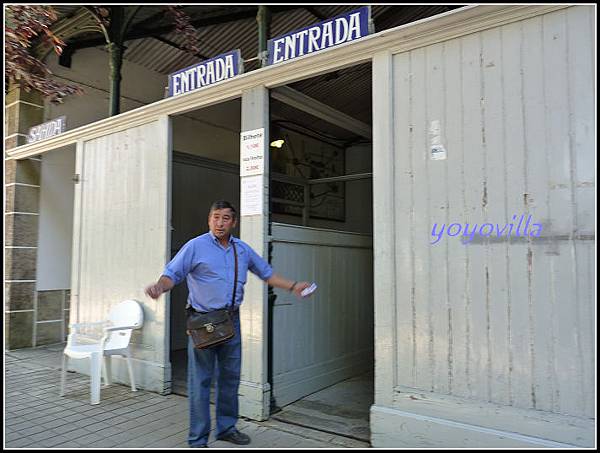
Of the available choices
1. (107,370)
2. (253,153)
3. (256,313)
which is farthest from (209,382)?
(107,370)

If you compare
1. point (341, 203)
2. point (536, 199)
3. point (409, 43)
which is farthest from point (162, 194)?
point (341, 203)

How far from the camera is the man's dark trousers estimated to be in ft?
10.4

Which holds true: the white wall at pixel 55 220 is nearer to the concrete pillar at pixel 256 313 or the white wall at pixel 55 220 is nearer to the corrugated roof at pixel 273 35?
the corrugated roof at pixel 273 35

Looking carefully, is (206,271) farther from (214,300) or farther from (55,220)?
(55,220)

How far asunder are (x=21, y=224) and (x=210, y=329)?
4.89 meters

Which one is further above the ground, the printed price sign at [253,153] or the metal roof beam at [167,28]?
the metal roof beam at [167,28]

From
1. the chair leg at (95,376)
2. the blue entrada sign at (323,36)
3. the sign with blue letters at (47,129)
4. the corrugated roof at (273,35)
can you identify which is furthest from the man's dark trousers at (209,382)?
the sign with blue letters at (47,129)

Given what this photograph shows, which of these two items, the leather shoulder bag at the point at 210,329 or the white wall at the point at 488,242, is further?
the leather shoulder bag at the point at 210,329

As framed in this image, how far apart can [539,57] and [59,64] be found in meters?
6.25

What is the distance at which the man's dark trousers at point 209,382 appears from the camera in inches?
125

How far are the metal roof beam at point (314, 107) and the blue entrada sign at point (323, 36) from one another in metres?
0.30

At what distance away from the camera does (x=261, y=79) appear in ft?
13.1

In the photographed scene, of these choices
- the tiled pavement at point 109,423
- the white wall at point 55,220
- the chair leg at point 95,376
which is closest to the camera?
the tiled pavement at point 109,423

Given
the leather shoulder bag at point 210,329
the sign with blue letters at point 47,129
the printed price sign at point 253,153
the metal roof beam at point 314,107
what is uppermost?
the sign with blue letters at point 47,129
